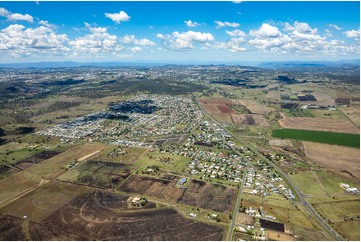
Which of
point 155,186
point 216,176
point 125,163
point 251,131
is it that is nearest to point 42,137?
point 125,163

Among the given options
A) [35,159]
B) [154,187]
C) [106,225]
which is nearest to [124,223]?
[106,225]

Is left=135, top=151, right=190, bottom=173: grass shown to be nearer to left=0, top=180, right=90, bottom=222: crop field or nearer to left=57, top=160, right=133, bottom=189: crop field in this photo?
left=57, top=160, right=133, bottom=189: crop field

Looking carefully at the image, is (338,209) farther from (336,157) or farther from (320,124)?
(320,124)

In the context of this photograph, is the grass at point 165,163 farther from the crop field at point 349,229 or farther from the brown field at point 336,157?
the brown field at point 336,157

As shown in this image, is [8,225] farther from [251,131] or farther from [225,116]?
[225,116]

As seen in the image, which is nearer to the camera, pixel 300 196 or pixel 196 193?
pixel 300 196

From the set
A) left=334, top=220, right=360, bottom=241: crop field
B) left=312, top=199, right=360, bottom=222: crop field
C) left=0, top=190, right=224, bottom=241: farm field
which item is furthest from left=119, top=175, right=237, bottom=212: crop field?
left=334, top=220, right=360, bottom=241: crop field

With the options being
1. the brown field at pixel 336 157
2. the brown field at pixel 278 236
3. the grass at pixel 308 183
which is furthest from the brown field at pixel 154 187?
the brown field at pixel 336 157
